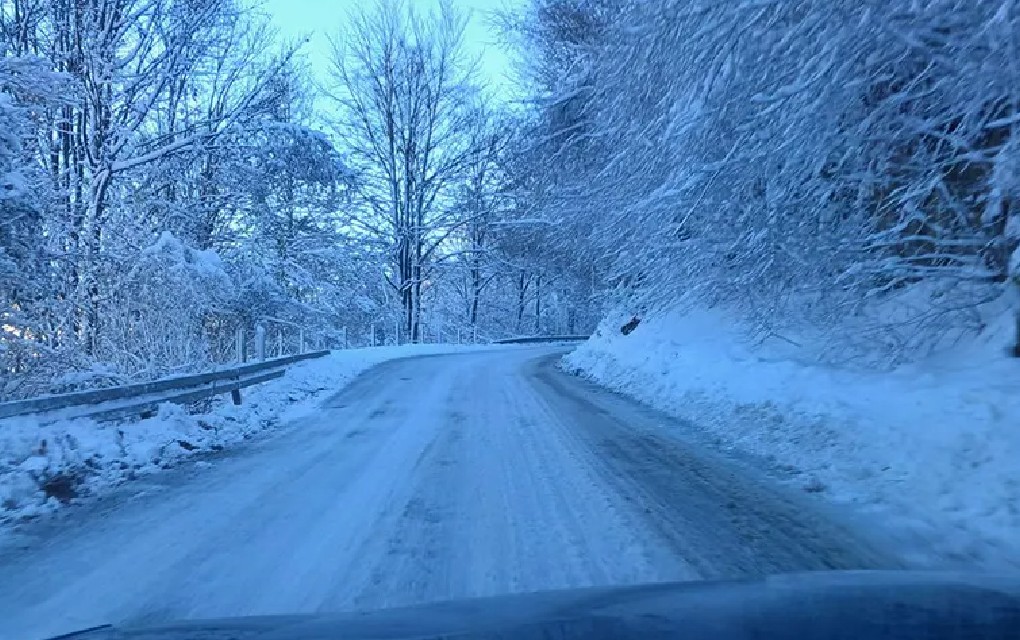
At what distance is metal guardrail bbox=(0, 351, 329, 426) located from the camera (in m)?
7.95

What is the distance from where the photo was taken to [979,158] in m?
7.68

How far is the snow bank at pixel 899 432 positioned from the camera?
17.8 ft

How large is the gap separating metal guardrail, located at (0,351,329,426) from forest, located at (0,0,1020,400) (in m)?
1.89

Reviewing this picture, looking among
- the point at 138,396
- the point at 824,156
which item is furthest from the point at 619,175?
the point at 138,396

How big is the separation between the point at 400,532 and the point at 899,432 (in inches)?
186

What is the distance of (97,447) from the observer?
26.1 feet

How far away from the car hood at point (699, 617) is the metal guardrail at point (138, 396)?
5.74 metres

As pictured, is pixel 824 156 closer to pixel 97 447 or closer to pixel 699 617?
pixel 699 617

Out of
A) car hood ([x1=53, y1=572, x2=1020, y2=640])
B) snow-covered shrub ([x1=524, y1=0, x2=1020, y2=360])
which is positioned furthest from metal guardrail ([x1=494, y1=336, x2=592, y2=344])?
car hood ([x1=53, y1=572, x2=1020, y2=640])

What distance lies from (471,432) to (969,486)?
606 cm

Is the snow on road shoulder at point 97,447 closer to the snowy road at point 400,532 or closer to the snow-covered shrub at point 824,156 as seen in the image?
the snowy road at point 400,532

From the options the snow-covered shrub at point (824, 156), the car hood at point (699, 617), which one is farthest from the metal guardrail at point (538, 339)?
the car hood at point (699, 617)

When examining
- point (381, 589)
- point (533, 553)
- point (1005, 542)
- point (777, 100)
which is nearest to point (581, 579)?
point (533, 553)

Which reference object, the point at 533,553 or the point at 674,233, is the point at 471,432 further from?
the point at 533,553
